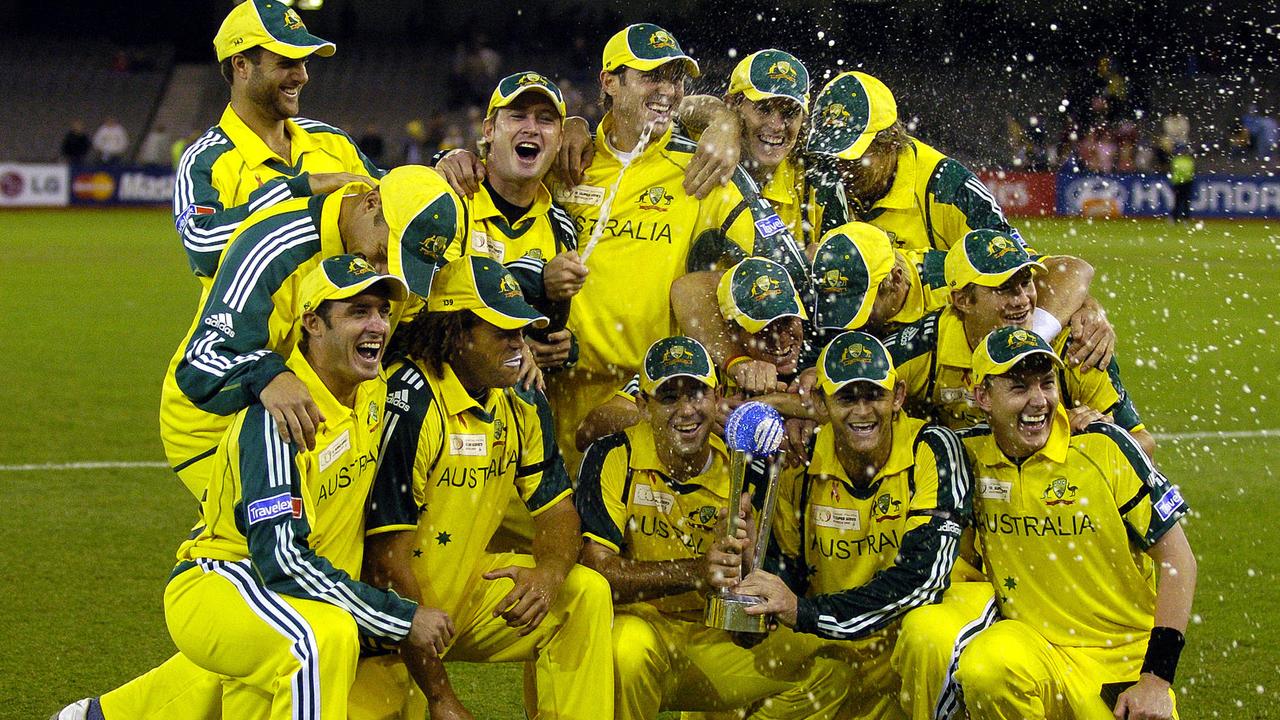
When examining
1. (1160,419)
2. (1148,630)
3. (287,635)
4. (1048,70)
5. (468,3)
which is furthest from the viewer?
(468,3)

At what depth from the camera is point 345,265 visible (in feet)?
15.2

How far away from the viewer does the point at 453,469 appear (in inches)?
199

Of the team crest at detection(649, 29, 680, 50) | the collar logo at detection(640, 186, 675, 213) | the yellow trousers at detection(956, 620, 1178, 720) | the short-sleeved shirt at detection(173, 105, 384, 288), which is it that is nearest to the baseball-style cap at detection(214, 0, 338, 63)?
the short-sleeved shirt at detection(173, 105, 384, 288)

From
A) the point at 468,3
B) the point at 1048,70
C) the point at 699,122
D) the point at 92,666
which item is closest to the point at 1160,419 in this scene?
the point at 699,122

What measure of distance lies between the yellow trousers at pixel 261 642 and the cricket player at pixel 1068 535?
6.77 feet

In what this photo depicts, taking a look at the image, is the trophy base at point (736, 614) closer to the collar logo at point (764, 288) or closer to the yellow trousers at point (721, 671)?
the yellow trousers at point (721, 671)

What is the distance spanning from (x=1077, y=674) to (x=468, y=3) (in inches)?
1366

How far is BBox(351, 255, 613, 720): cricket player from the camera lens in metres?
4.92

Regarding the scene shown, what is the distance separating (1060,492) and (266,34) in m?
3.44

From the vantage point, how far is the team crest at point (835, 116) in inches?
234

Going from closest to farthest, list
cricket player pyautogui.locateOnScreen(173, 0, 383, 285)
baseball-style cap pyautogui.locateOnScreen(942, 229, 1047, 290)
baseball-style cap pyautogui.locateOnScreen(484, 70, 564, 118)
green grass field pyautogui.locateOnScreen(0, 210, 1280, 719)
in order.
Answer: baseball-style cap pyautogui.locateOnScreen(942, 229, 1047, 290) → baseball-style cap pyautogui.locateOnScreen(484, 70, 564, 118) → cricket player pyautogui.locateOnScreen(173, 0, 383, 285) → green grass field pyautogui.locateOnScreen(0, 210, 1280, 719)

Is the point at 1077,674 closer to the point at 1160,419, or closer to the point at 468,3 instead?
the point at 1160,419

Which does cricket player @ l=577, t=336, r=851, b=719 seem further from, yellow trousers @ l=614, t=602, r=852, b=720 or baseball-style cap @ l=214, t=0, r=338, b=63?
baseball-style cap @ l=214, t=0, r=338, b=63

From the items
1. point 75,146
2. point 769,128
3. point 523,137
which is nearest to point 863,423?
point 769,128
